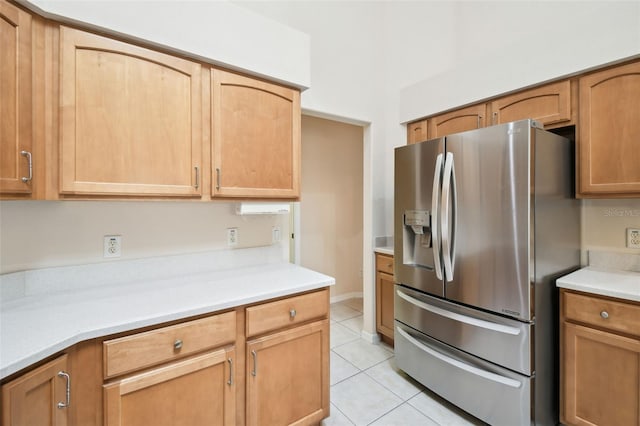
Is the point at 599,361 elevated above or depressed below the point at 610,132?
below

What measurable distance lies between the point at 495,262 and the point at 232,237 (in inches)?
64.9

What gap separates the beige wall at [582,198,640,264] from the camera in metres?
1.73

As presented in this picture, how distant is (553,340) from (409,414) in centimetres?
98

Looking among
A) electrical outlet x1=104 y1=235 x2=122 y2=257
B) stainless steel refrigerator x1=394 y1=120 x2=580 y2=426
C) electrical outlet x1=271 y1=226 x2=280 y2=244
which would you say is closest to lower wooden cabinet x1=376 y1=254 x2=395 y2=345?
stainless steel refrigerator x1=394 y1=120 x2=580 y2=426

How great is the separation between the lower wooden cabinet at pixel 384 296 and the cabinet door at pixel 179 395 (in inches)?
64.8

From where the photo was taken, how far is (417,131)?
266cm

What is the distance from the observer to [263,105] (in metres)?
1.66

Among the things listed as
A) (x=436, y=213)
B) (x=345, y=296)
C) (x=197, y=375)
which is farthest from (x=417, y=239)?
(x=345, y=296)

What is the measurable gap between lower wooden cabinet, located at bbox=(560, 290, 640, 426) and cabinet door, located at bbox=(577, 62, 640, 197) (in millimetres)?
674

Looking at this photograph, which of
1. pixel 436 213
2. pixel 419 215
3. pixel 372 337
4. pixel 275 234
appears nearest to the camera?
pixel 436 213

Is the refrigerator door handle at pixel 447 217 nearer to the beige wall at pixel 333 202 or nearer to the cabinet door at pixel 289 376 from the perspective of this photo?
the cabinet door at pixel 289 376

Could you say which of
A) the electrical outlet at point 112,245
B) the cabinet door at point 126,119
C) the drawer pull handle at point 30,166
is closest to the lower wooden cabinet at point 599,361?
the cabinet door at point 126,119

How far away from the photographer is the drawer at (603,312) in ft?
4.41

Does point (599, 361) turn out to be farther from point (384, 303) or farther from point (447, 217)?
point (384, 303)
